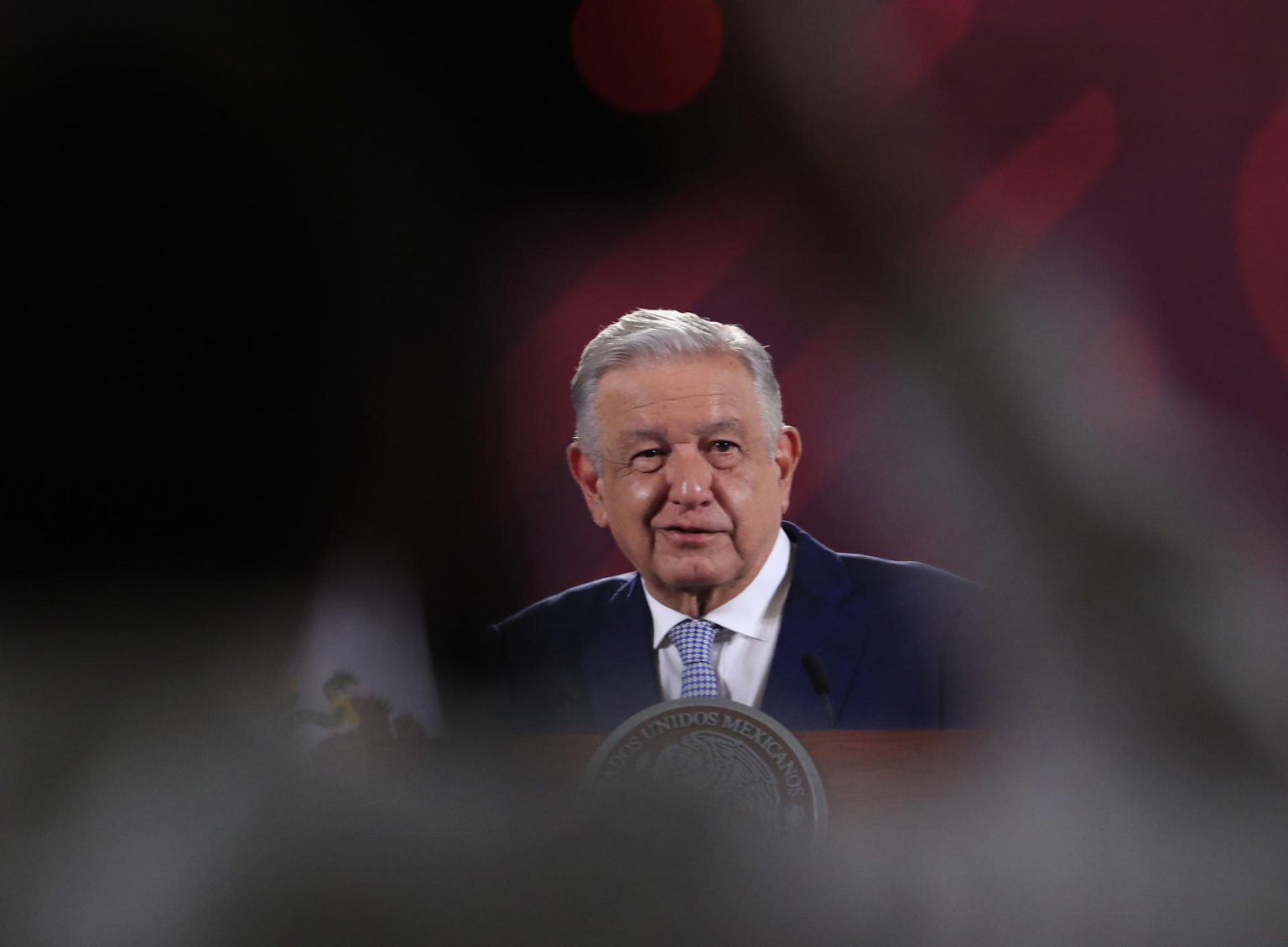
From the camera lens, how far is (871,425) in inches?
45.5

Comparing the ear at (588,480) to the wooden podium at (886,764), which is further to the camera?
the ear at (588,480)

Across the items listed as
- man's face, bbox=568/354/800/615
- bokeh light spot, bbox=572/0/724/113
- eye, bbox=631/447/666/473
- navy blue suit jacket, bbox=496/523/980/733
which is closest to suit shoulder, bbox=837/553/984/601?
navy blue suit jacket, bbox=496/523/980/733

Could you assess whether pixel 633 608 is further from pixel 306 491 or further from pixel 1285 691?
pixel 1285 691

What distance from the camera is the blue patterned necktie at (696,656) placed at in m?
1.15

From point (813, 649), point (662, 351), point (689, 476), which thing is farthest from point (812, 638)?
point (662, 351)

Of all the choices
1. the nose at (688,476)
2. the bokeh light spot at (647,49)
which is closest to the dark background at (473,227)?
the bokeh light spot at (647,49)

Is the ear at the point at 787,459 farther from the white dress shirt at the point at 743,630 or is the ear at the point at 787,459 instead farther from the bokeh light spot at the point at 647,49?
the bokeh light spot at the point at 647,49

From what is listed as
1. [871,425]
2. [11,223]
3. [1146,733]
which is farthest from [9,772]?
[1146,733]

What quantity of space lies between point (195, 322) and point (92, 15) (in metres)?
0.35

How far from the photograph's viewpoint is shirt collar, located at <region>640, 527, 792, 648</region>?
1177mm

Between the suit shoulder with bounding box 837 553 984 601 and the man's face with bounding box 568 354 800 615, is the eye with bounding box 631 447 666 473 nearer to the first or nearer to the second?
the man's face with bounding box 568 354 800 615

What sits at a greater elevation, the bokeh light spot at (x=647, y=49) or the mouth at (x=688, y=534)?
the bokeh light spot at (x=647, y=49)

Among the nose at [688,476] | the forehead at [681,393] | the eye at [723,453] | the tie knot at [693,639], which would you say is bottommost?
the tie knot at [693,639]

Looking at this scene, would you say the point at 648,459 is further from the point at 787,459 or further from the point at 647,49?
the point at 647,49
